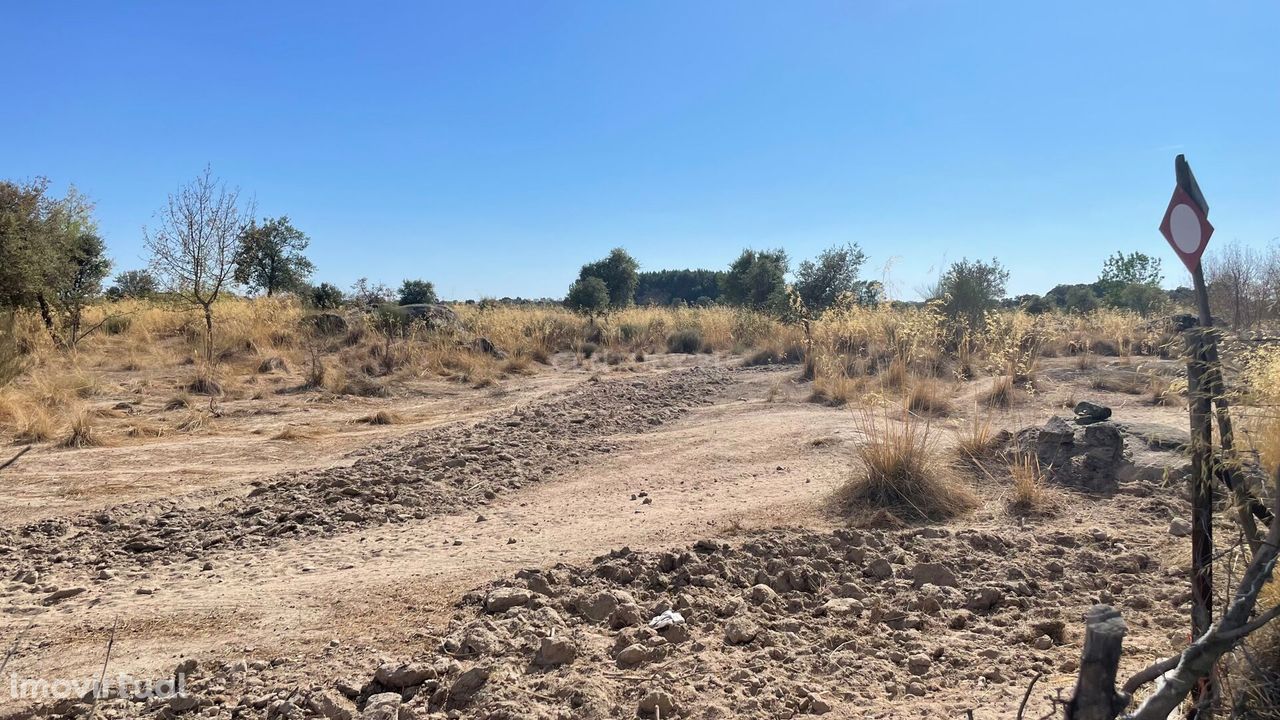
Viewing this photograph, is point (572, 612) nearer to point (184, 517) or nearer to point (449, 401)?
point (184, 517)

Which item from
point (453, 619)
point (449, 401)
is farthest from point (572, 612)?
point (449, 401)

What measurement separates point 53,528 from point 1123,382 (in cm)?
1244

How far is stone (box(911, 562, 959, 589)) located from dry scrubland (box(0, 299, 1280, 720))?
1 cm

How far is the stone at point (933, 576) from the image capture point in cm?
377

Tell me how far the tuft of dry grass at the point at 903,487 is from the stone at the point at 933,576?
0.96 m

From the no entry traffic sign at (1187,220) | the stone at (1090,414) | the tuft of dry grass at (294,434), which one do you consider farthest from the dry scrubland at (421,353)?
the no entry traffic sign at (1187,220)

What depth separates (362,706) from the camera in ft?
8.97

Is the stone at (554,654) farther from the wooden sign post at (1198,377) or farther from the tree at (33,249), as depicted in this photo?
the tree at (33,249)

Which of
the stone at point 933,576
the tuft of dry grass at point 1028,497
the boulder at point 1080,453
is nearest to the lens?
the stone at point 933,576

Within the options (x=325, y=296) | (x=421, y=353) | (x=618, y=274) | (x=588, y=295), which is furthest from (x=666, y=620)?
(x=618, y=274)

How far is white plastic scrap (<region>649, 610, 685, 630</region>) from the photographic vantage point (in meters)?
3.30

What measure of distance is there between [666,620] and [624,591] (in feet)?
1.24

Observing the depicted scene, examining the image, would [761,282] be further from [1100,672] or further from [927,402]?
[1100,672]

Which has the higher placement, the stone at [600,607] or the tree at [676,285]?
the tree at [676,285]
